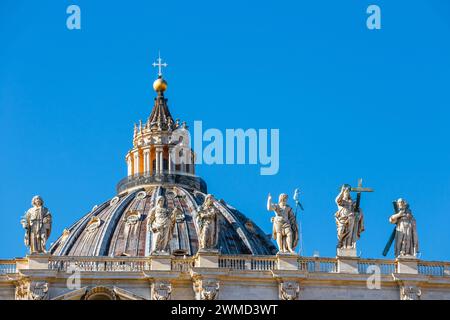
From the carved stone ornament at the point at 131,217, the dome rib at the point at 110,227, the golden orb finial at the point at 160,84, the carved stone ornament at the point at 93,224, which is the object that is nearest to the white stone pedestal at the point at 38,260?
the dome rib at the point at 110,227

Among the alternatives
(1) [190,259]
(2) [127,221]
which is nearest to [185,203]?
(2) [127,221]

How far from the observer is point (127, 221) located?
181m

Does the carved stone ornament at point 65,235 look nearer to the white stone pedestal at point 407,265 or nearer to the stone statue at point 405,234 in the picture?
the stone statue at point 405,234

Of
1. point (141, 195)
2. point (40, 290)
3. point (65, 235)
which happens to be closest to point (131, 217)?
point (141, 195)

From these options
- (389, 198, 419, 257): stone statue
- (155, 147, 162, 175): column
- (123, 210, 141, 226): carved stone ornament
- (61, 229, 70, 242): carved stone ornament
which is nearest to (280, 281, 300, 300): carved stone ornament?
(389, 198, 419, 257): stone statue

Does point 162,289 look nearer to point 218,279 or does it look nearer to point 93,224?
point 218,279

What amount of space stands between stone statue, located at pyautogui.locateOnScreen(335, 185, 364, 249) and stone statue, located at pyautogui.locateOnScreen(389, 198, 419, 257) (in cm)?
195

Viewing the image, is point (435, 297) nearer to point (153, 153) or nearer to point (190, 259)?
point (190, 259)

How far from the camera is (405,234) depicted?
96500 mm

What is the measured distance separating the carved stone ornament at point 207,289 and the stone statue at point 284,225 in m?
4.29

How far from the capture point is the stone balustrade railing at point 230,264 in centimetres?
9444

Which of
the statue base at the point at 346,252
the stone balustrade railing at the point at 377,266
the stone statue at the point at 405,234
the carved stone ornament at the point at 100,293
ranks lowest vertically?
the carved stone ornament at the point at 100,293

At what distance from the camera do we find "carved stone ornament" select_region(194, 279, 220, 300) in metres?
92.9
